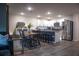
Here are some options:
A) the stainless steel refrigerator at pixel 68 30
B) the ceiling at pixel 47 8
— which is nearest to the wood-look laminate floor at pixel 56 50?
the stainless steel refrigerator at pixel 68 30

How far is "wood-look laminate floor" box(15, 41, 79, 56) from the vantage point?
2738 mm

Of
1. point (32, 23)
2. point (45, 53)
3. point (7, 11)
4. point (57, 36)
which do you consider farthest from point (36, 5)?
point (45, 53)

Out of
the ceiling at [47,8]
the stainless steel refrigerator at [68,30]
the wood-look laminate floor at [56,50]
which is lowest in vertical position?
the wood-look laminate floor at [56,50]

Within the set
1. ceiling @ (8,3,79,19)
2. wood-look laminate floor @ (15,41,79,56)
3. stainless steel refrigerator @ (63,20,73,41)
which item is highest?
ceiling @ (8,3,79,19)

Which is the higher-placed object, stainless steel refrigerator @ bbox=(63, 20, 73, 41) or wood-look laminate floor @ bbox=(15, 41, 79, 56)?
A: stainless steel refrigerator @ bbox=(63, 20, 73, 41)

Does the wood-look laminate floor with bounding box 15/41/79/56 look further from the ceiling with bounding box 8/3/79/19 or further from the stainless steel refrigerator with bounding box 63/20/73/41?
the ceiling with bounding box 8/3/79/19

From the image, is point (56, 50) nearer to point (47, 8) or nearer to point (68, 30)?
point (68, 30)

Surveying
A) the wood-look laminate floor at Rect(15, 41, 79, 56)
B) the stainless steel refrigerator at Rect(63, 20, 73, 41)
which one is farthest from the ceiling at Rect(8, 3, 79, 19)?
the wood-look laminate floor at Rect(15, 41, 79, 56)

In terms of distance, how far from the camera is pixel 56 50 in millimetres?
2746

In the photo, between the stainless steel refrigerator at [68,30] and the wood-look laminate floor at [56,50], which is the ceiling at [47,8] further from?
the wood-look laminate floor at [56,50]

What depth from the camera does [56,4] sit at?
8.92ft

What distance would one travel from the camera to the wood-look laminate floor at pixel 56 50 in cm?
274

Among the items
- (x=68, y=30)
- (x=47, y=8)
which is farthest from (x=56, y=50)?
(x=47, y=8)

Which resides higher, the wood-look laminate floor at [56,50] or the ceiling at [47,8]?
the ceiling at [47,8]
